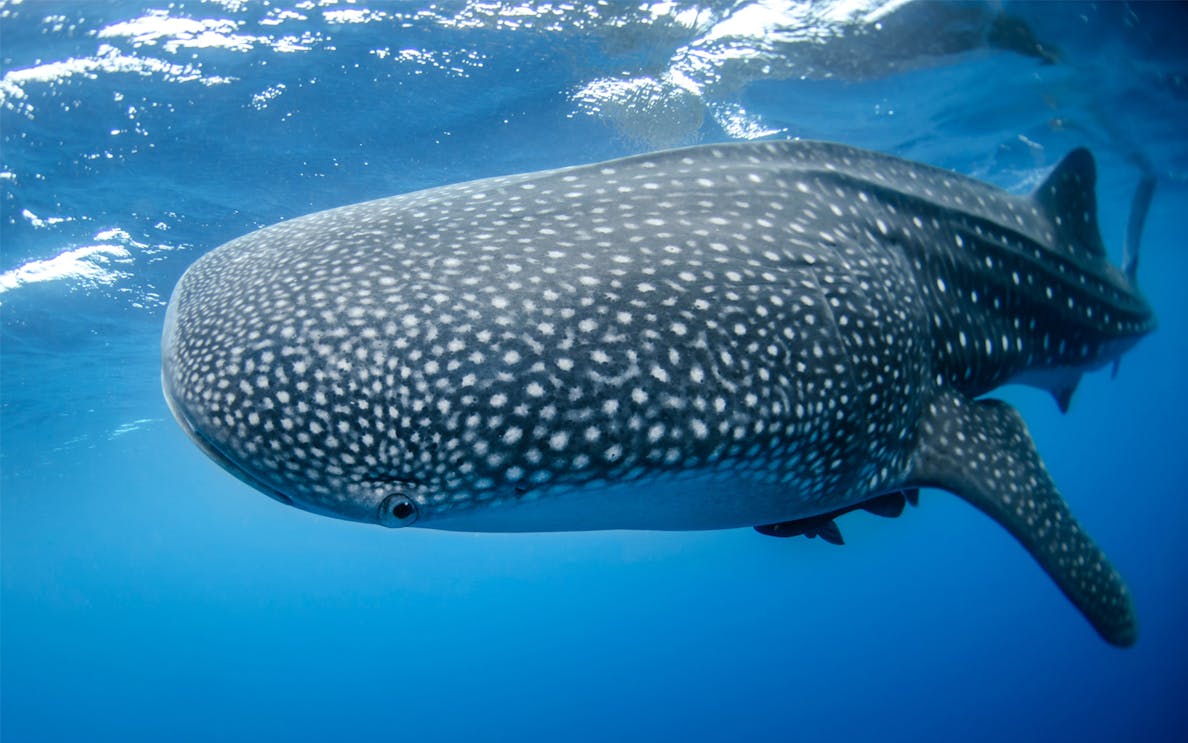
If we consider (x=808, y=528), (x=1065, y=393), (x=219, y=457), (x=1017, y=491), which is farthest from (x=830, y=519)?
(x=1065, y=393)

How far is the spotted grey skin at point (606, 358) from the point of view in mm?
2094

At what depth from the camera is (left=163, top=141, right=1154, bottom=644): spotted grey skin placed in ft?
6.87

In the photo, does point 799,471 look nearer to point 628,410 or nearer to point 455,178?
point 628,410

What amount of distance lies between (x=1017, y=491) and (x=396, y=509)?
3.28m

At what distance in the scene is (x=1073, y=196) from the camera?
510 cm

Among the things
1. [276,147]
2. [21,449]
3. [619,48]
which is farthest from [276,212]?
[21,449]

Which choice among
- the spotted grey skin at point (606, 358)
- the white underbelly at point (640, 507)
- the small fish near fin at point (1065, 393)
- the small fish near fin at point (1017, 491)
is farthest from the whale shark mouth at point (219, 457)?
the small fish near fin at point (1065, 393)


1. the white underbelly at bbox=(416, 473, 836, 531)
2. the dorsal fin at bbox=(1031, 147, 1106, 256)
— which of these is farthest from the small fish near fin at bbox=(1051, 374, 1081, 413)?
the white underbelly at bbox=(416, 473, 836, 531)

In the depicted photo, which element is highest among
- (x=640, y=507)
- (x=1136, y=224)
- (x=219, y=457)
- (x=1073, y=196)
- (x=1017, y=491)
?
(x=219, y=457)

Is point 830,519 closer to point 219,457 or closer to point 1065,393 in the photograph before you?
point 219,457

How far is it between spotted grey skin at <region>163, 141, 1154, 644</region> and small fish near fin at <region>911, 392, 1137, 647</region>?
0.06ft

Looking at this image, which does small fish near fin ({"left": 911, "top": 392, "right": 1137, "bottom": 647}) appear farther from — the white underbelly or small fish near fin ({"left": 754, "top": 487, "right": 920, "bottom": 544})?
the white underbelly

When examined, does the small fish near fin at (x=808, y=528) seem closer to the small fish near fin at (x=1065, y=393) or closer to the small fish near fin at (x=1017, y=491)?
the small fish near fin at (x=1017, y=491)

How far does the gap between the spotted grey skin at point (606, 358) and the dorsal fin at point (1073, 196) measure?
7.25 feet
